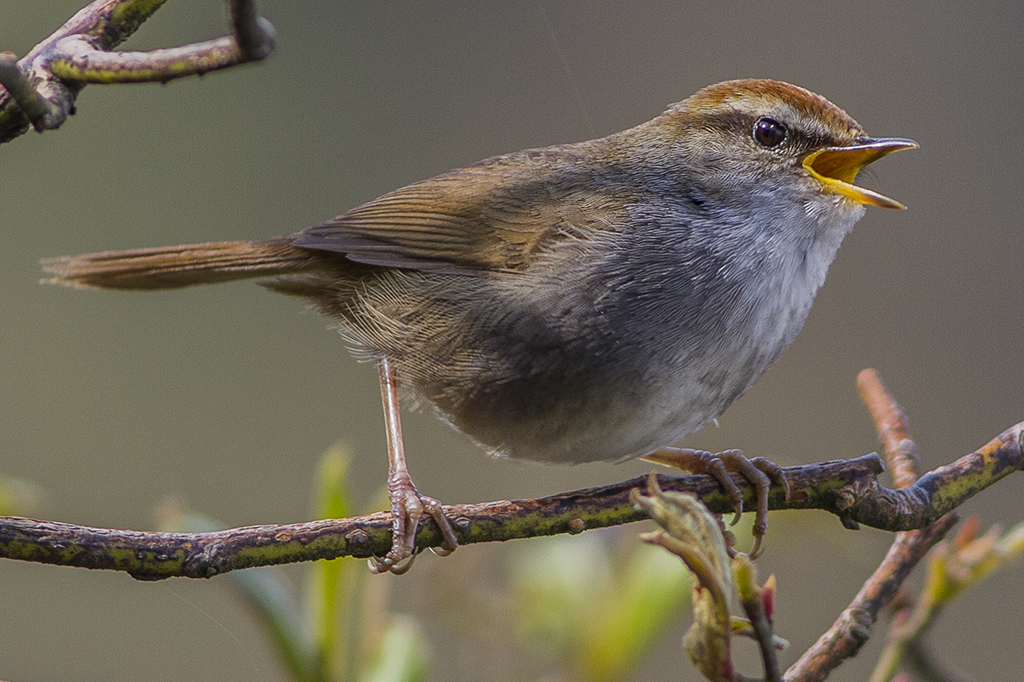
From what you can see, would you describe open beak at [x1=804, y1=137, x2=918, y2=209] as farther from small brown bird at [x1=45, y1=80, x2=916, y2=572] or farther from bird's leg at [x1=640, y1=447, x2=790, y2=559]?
bird's leg at [x1=640, y1=447, x2=790, y2=559]

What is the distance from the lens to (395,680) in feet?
4.98

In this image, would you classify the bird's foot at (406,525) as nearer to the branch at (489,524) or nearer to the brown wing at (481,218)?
the branch at (489,524)

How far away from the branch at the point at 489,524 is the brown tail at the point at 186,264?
1190mm

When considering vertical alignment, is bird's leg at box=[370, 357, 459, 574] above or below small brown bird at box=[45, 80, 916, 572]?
below

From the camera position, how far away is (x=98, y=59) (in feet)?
3.25

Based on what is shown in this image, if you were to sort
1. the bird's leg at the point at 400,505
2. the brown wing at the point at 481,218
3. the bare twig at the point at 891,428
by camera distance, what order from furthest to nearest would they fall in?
the brown wing at the point at 481,218
the bird's leg at the point at 400,505
the bare twig at the point at 891,428

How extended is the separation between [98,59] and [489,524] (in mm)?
872

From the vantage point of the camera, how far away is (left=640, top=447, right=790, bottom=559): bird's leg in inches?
72.5

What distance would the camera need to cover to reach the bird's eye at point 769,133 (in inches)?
94.3

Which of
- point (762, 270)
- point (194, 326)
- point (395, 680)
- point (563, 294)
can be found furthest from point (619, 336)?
point (194, 326)

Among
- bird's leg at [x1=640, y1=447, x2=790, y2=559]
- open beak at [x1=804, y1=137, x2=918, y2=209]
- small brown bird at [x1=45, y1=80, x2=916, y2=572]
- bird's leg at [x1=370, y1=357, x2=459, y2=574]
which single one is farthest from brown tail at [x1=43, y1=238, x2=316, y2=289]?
open beak at [x1=804, y1=137, x2=918, y2=209]

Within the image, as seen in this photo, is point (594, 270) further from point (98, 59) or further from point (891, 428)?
point (98, 59)

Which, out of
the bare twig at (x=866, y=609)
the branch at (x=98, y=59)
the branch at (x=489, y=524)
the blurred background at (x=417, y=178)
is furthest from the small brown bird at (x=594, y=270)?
the blurred background at (x=417, y=178)

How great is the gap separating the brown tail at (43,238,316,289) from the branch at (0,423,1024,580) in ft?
3.90
